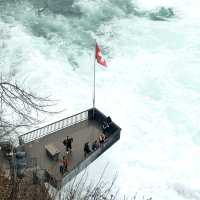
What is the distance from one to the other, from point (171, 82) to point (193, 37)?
7469 millimetres

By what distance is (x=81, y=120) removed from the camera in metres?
26.1

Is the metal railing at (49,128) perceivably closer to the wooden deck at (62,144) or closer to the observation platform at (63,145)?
the observation platform at (63,145)

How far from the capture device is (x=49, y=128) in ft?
83.1

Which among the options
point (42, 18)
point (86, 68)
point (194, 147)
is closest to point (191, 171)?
point (194, 147)

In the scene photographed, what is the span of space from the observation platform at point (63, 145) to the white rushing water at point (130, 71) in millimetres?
1994

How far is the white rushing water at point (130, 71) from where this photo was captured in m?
27.7

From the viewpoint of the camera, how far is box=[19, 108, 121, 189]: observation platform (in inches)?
910

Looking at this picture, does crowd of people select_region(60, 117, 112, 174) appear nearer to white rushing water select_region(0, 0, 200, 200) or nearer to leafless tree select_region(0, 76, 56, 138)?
leafless tree select_region(0, 76, 56, 138)

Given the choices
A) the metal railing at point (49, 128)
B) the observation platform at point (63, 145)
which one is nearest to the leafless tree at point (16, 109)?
the metal railing at point (49, 128)

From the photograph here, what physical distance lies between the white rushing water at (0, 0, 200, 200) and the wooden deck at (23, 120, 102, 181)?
192cm

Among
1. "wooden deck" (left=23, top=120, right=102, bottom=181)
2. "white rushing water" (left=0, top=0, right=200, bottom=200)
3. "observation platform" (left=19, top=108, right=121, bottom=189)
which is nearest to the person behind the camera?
"observation platform" (left=19, top=108, right=121, bottom=189)

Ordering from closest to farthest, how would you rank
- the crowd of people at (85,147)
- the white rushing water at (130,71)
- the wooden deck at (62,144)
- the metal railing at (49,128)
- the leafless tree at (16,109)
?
the leafless tree at (16,109) → the crowd of people at (85,147) → the wooden deck at (62,144) → the metal railing at (49,128) → the white rushing water at (130,71)

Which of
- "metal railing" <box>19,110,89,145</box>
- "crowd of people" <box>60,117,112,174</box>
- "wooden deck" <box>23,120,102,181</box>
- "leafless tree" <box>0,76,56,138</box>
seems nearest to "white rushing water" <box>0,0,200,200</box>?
"wooden deck" <box>23,120,102,181</box>

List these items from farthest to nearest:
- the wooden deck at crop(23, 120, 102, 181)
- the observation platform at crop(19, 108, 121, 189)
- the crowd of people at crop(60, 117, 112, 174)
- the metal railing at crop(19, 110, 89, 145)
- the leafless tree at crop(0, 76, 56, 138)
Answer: the metal railing at crop(19, 110, 89, 145), the wooden deck at crop(23, 120, 102, 181), the observation platform at crop(19, 108, 121, 189), the crowd of people at crop(60, 117, 112, 174), the leafless tree at crop(0, 76, 56, 138)
